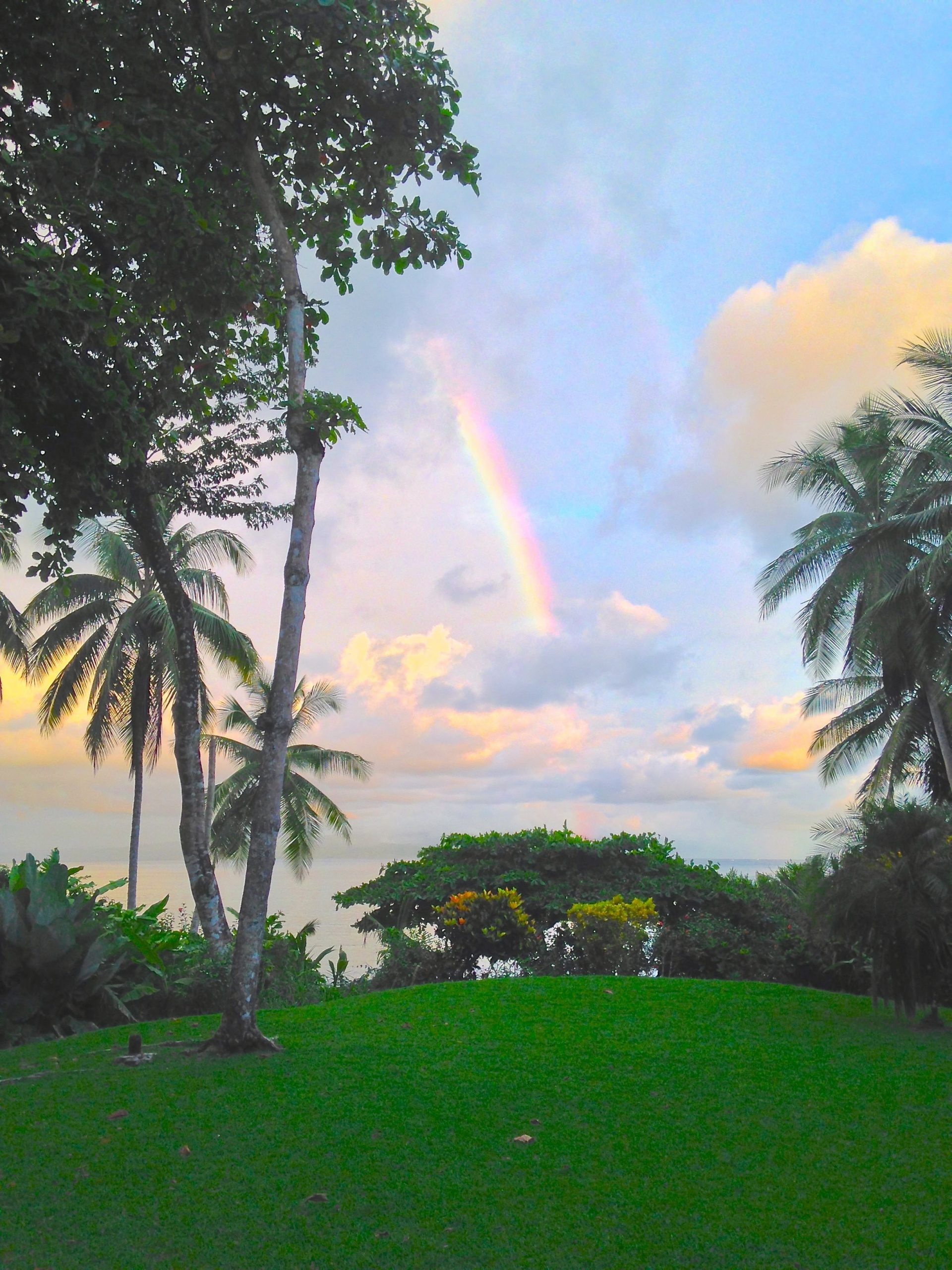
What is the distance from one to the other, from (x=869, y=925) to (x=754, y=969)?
4.67m

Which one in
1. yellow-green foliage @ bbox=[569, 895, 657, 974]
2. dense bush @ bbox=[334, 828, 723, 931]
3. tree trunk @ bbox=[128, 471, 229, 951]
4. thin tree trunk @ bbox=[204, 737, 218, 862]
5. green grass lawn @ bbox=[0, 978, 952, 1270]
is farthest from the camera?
thin tree trunk @ bbox=[204, 737, 218, 862]

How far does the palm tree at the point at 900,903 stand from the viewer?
768 centimetres

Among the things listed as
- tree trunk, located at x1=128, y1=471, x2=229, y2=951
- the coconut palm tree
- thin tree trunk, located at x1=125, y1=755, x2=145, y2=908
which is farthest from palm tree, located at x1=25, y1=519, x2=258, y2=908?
the coconut palm tree

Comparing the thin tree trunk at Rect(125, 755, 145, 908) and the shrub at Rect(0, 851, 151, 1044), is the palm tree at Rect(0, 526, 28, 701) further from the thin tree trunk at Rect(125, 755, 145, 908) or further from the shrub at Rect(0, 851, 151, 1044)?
the shrub at Rect(0, 851, 151, 1044)

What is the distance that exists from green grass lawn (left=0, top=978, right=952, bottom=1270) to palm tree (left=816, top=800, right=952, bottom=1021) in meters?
0.63

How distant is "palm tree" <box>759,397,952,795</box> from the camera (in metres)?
20.0

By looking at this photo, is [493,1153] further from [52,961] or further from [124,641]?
[124,641]

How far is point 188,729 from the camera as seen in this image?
11.7 metres

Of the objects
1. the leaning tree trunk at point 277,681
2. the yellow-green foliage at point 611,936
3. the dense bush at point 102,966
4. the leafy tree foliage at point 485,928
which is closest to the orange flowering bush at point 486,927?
the leafy tree foliage at point 485,928

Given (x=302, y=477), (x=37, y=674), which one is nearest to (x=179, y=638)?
(x=302, y=477)

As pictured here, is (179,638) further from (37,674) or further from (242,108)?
(37,674)

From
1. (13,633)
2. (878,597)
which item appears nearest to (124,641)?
(13,633)

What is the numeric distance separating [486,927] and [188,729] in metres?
4.65

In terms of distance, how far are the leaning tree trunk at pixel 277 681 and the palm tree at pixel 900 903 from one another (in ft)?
15.8
